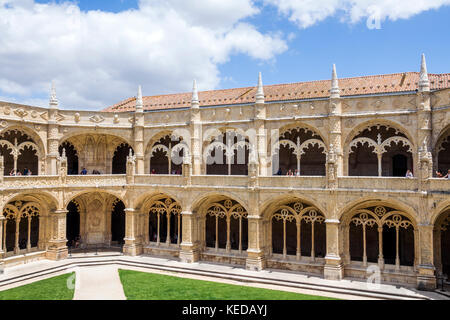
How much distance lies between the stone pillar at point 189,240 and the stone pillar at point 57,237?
8297mm

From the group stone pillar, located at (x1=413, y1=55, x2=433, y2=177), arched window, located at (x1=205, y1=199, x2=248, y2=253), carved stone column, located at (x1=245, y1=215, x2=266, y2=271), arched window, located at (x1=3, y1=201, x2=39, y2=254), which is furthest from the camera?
arched window, located at (x1=205, y1=199, x2=248, y2=253)

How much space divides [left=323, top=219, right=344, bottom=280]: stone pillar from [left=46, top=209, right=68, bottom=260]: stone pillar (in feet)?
57.9

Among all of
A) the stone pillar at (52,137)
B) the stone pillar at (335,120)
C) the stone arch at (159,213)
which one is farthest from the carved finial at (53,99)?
the stone pillar at (335,120)

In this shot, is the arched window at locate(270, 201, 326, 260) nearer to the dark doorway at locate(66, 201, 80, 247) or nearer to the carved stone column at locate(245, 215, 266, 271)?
the carved stone column at locate(245, 215, 266, 271)

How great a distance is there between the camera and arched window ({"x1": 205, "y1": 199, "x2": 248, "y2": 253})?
86.1ft

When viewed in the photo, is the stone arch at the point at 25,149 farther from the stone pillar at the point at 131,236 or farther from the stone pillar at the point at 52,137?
the stone pillar at the point at 131,236

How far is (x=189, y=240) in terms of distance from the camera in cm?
2655

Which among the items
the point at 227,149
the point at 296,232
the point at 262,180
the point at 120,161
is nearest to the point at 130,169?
the point at 120,161

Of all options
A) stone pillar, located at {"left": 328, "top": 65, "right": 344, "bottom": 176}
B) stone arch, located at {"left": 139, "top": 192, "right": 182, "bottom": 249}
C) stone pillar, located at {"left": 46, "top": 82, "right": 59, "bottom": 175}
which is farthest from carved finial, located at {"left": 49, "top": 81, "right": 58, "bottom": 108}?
stone pillar, located at {"left": 328, "top": 65, "right": 344, "bottom": 176}

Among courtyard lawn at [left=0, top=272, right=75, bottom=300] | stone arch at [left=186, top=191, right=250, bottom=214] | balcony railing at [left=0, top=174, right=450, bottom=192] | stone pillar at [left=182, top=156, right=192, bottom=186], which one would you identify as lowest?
courtyard lawn at [left=0, top=272, right=75, bottom=300]

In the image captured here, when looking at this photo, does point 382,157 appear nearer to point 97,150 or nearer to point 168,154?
point 168,154

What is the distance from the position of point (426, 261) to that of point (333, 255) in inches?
190
